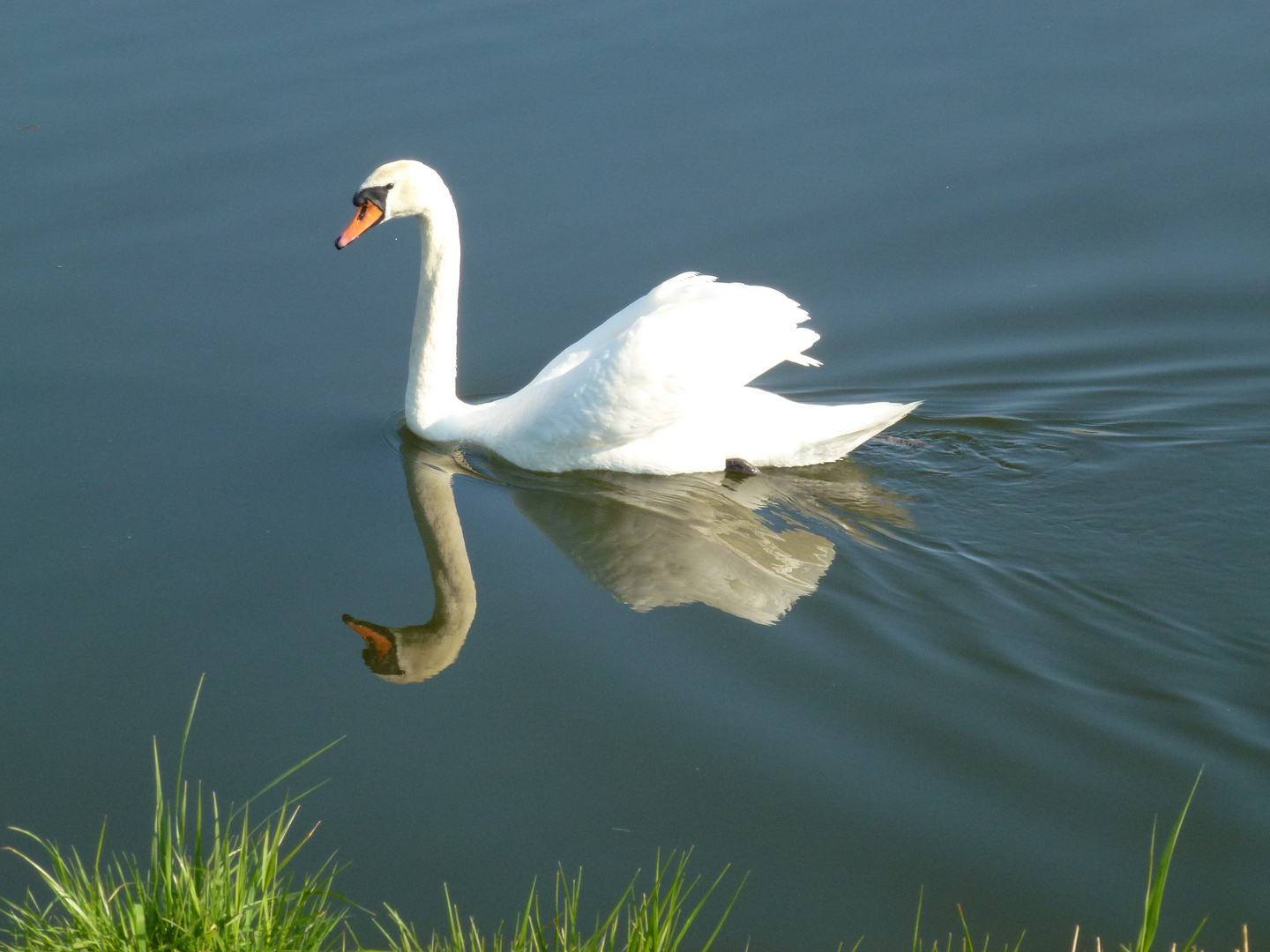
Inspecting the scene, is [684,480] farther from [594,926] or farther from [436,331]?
[594,926]

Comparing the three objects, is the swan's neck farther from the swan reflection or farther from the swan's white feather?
the swan's white feather

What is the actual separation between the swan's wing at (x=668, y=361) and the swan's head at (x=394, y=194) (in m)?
1.26

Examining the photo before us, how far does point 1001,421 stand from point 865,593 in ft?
5.86

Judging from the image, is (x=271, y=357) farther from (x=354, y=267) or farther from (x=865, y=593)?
(x=865, y=593)

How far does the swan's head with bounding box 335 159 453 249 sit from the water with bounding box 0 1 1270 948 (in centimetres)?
111

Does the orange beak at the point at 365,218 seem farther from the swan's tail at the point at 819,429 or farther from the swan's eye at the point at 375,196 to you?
the swan's tail at the point at 819,429

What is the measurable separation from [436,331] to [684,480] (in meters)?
1.57

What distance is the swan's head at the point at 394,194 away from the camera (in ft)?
22.2

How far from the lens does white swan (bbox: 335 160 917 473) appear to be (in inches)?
242

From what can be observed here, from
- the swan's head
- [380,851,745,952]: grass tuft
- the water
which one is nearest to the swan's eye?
the swan's head

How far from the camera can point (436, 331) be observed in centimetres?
700

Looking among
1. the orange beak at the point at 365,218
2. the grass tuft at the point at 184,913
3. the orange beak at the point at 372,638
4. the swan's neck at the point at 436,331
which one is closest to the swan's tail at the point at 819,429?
the swan's neck at the point at 436,331

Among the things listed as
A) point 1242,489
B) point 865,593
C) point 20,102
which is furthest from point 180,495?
point 20,102

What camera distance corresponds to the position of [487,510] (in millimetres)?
6402
